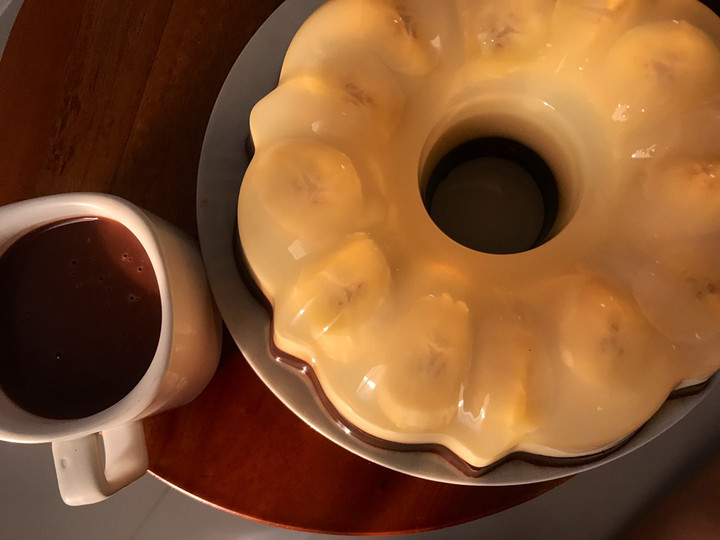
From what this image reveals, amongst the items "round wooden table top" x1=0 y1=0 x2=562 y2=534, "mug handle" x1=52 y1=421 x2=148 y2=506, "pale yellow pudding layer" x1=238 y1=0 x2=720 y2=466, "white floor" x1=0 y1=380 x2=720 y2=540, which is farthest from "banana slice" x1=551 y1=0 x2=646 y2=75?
"white floor" x1=0 y1=380 x2=720 y2=540

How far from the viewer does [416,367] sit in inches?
16.2

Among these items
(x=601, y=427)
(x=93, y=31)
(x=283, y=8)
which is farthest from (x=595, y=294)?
(x=93, y=31)

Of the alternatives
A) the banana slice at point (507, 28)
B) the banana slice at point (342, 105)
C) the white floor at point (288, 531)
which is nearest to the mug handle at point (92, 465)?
the banana slice at point (342, 105)

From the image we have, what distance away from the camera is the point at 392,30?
0.45 metres

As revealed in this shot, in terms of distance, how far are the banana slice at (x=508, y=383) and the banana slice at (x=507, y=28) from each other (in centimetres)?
18

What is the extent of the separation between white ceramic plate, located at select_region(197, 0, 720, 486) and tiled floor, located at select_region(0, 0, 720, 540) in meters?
0.50

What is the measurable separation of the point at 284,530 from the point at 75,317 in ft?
1.87

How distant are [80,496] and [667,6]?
1.68ft

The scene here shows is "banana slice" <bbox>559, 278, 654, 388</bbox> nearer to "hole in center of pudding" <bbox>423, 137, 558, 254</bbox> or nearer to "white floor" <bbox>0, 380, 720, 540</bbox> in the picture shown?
"hole in center of pudding" <bbox>423, 137, 558, 254</bbox>

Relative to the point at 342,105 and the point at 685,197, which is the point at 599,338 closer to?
the point at 685,197

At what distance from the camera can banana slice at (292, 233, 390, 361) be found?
42 centimetres

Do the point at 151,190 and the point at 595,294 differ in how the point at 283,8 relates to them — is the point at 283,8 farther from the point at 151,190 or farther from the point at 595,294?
the point at 595,294

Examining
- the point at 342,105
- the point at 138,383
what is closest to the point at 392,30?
the point at 342,105

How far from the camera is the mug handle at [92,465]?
16.6 inches
